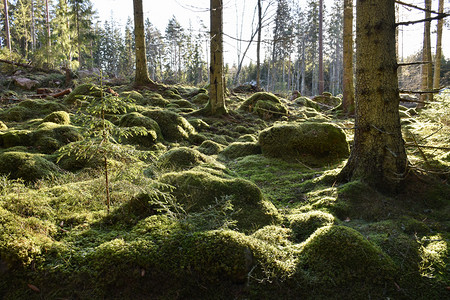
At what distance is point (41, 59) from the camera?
15500 millimetres

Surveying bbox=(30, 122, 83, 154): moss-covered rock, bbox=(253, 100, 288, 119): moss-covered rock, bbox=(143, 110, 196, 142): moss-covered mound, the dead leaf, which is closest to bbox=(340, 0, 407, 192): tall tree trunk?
the dead leaf

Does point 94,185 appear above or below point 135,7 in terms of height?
below

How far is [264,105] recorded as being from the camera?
12.6 m

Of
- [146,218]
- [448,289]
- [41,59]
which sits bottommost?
[448,289]

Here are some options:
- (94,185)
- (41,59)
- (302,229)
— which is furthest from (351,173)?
(41,59)

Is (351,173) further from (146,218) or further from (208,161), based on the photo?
(146,218)

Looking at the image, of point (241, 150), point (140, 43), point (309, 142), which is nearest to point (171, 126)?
point (241, 150)

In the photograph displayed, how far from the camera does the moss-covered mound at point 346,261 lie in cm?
227

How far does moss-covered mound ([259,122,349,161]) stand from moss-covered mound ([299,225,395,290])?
3852 millimetres

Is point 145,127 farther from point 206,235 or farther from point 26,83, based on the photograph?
point 26,83

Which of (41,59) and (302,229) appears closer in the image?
(302,229)

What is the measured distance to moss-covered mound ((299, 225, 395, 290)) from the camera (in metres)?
2.27

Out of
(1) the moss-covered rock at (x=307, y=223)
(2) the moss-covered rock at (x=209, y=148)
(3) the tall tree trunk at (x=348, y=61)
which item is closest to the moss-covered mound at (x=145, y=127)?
(2) the moss-covered rock at (x=209, y=148)

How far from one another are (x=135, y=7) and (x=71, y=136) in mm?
9665
